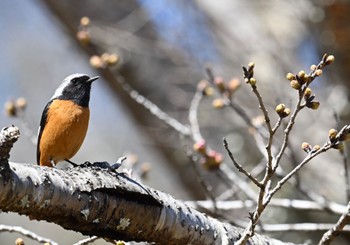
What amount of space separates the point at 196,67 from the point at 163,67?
45 centimetres

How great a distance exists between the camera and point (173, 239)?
9.11 ft

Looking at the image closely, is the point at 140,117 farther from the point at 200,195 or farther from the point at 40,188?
the point at 40,188

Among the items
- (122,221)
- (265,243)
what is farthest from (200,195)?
(122,221)

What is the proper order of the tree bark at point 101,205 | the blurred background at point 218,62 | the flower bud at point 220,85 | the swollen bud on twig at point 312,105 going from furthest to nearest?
the blurred background at point 218,62 < the flower bud at point 220,85 < the swollen bud on twig at point 312,105 < the tree bark at point 101,205

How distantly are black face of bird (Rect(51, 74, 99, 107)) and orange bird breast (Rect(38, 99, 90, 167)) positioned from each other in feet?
0.73

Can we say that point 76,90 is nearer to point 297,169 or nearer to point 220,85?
point 220,85

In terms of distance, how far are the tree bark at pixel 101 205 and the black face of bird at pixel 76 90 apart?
1939 mm

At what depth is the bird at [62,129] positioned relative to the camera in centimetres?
421

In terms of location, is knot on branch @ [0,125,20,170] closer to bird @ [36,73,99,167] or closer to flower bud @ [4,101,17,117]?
bird @ [36,73,99,167]

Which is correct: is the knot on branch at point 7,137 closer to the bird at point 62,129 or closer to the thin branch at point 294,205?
the bird at point 62,129

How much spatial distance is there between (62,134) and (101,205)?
5.88ft

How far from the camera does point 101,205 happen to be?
8.16 feet

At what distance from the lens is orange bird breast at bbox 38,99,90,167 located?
4.21 metres

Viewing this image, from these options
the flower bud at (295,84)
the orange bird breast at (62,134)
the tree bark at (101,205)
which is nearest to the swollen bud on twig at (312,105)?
the flower bud at (295,84)
